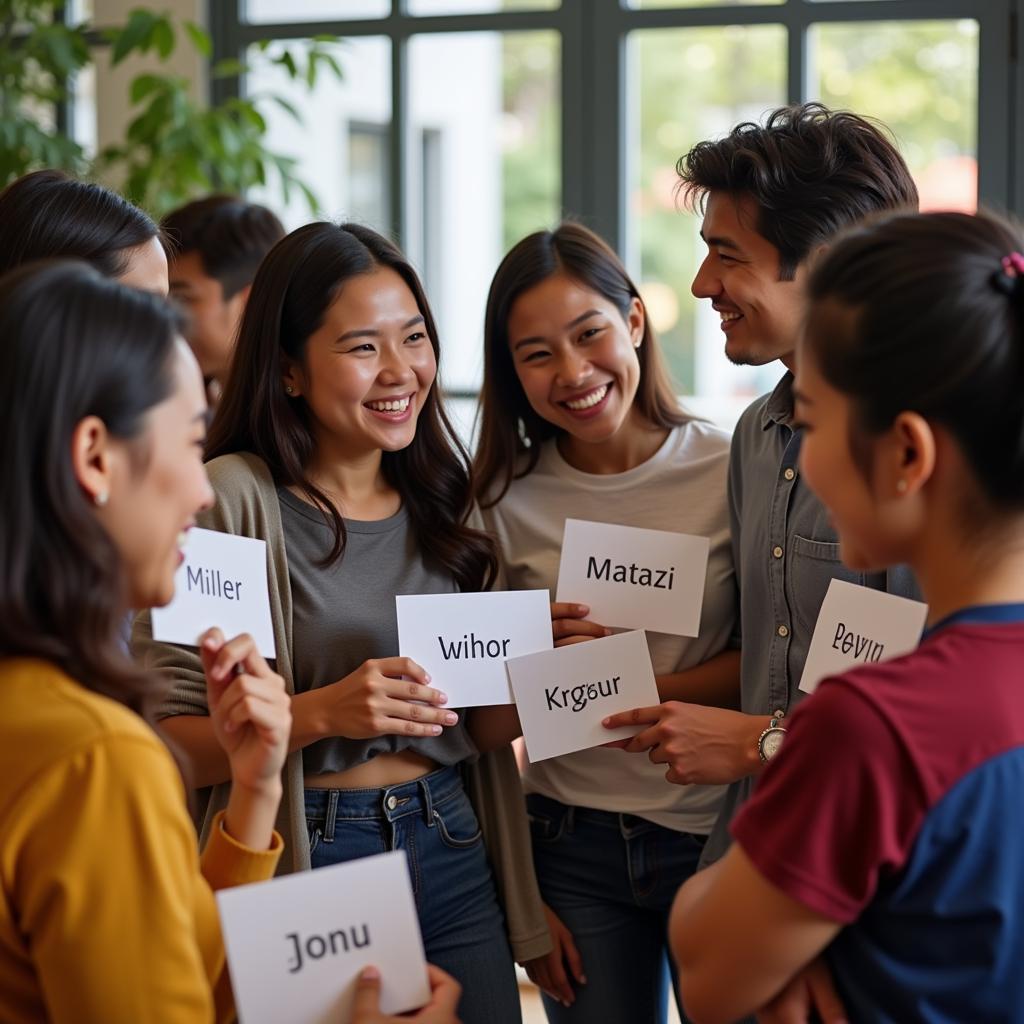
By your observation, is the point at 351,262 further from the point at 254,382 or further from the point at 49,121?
the point at 49,121

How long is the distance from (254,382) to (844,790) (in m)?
1.23

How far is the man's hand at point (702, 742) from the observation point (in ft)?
5.83

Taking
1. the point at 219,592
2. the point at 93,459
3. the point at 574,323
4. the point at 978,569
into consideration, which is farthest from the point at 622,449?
the point at 93,459

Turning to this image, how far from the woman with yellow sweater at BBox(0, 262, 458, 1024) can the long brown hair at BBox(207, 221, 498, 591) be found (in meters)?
0.70

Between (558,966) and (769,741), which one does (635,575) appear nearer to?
(769,741)

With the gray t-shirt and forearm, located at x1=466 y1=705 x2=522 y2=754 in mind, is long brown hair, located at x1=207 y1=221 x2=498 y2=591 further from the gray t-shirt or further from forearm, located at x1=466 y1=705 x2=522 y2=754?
forearm, located at x1=466 y1=705 x2=522 y2=754

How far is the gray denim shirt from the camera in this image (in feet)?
5.74

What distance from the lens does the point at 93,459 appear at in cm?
111

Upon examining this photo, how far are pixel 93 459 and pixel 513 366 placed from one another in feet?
3.88

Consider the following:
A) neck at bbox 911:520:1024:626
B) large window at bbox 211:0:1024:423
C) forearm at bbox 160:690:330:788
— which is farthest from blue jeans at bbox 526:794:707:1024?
large window at bbox 211:0:1024:423

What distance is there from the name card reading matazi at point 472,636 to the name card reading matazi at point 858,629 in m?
0.41

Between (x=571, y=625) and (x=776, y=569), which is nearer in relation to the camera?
(x=776, y=569)

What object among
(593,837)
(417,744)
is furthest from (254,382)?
(593,837)

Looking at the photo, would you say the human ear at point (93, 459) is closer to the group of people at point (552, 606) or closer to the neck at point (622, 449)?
the group of people at point (552, 606)
